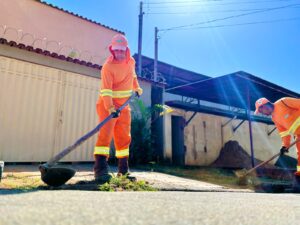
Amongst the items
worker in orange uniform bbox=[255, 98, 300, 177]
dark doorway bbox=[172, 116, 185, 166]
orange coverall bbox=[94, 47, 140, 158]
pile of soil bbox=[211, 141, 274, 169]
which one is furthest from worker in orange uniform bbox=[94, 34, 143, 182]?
pile of soil bbox=[211, 141, 274, 169]

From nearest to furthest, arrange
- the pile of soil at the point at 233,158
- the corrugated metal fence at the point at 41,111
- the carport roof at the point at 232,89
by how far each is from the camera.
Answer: the corrugated metal fence at the point at 41,111
the carport roof at the point at 232,89
the pile of soil at the point at 233,158

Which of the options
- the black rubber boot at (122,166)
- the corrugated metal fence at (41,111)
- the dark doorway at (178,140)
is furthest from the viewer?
the dark doorway at (178,140)

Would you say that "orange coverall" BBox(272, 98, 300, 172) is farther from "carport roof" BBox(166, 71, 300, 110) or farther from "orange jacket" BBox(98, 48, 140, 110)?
"orange jacket" BBox(98, 48, 140, 110)

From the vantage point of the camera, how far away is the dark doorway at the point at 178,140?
8.50 metres

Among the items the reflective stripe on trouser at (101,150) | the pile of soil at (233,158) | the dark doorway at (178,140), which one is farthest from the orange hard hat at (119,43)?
the pile of soil at (233,158)

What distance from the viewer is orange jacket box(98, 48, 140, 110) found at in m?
4.02

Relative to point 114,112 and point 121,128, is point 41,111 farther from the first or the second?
point 114,112

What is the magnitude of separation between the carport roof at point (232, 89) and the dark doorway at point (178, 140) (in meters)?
1.15

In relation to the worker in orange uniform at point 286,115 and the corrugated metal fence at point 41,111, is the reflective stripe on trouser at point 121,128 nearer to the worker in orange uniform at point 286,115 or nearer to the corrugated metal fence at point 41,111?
the corrugated metal fence at point 41,111

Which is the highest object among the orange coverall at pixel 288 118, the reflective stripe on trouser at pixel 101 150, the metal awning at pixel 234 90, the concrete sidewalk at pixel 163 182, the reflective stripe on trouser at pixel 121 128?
the metal awning at pixel 234 90

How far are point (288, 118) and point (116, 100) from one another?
13.7 feet

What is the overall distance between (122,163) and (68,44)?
6940 millimetres

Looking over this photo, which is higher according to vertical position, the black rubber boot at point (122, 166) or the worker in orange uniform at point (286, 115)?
the worker in orange uniform at point (286, 115)

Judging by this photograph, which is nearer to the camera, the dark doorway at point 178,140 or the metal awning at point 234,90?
the dark doorway at point 178,140
